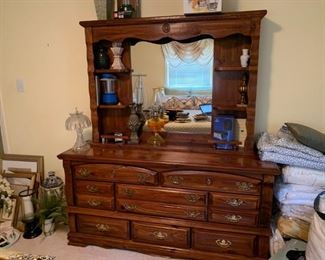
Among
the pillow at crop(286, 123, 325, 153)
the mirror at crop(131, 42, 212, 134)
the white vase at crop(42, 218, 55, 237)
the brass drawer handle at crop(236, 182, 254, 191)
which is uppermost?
the mirror at crop(131, 42, 212, 134)

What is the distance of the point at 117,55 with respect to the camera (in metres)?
2.12

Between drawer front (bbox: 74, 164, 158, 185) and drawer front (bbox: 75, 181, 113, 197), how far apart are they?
0.04 meters

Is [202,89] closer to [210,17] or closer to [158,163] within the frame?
[210,17]

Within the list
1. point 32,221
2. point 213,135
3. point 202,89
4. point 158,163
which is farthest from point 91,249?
point 202,89

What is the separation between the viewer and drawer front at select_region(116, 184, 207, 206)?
1854 mm

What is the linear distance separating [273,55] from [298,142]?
0.69 m

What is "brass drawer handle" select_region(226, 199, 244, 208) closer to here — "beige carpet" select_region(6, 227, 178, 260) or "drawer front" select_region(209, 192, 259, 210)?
"drawer front" select_region(209, 192, 259, 210)

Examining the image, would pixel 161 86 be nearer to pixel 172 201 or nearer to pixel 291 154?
pixel 172 201

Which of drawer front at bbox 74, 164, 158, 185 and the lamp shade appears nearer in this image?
drawer front at bbox 74, 164, 158, 185

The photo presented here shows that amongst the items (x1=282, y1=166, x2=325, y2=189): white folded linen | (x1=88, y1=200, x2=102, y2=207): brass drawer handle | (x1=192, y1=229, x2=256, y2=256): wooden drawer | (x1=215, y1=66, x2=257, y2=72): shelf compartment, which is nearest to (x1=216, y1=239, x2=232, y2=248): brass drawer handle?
(x1=192, y1=229, x2=256, y2=256): wooden drawer

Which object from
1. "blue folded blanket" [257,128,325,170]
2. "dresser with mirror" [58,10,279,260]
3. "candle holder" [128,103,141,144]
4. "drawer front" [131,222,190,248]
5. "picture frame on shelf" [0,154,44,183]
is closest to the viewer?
"blue folded blanket" [257,128,325,170]

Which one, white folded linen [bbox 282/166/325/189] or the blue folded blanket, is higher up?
the blue folded blanket

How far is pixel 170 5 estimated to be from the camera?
82.3 inches

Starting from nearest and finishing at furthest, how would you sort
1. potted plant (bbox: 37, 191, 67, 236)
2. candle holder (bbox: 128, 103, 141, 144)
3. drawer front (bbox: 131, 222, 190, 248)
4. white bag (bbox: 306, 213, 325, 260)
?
white bag (bbox: 306, 213, 325, 260) < drawer front (bbox: 131, 222, 190, 248) < candle holder (bbox: 128, 103, 141, 144) < potted plant (bbox: 37, 191, 67, 236)
